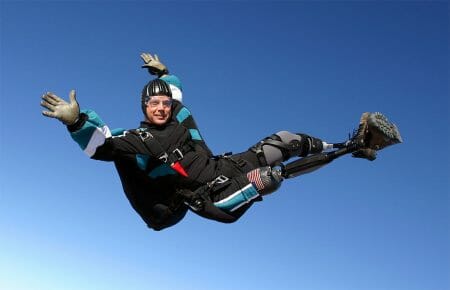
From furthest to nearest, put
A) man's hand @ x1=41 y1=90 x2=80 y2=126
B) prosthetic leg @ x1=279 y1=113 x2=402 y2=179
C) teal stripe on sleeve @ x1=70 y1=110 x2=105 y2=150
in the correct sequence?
prosthetic leg @ x1=279 y1=113 x2=402 y2=179 < teal stripe on sleeve @ x1=70 y1=110 x2=105 y2=150 < man's hand @ x1=41 y1=90 x2=80 y2=126

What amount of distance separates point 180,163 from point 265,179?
841mm

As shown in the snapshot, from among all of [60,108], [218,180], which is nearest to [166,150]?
[218,180]

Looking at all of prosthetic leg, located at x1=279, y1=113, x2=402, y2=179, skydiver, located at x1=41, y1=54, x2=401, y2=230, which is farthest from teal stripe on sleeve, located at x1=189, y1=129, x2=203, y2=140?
prosthetic leg, located at x1=279, y1=113, x2=402, y2=179

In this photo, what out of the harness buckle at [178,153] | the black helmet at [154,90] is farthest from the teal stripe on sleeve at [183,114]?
the harness buckle at [178,153]

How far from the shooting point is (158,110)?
5.95 metres

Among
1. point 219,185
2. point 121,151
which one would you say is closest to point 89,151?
point 121,151

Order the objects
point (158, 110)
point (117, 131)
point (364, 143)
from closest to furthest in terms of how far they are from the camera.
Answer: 1. point (117, 131)
2. point (158, 110)
3. point (364, 143)

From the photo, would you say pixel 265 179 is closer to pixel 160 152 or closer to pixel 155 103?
pixel 160 152

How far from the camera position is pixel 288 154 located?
6.52 metres

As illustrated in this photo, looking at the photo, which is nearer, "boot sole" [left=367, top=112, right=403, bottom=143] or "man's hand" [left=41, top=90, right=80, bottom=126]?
"man's hand" [left=41, top=90, right=80, bottom=126]

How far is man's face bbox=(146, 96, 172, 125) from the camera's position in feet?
19.5

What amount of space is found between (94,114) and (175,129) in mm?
933

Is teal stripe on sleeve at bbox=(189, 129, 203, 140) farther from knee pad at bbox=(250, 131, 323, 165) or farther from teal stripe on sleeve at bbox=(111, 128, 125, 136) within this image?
teal stripe on sleeve at bbox=(111, 128, 125, 136)

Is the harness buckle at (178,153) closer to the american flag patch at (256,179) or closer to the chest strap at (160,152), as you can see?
the chest strap at (160,152)
